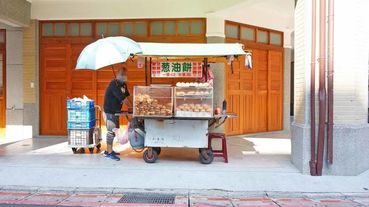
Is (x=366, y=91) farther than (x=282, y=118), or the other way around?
(x=282, y=118)

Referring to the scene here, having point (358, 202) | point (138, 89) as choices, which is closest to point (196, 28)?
point (138, 89)

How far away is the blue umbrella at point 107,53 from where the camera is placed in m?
7.48

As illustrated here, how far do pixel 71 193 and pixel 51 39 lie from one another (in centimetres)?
667

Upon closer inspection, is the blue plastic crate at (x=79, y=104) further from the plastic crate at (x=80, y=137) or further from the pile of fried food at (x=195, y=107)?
the pile of fried food at (x=195, y=107)

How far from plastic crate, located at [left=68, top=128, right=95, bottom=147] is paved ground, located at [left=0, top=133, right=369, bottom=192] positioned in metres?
0.28

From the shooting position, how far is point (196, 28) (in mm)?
11062

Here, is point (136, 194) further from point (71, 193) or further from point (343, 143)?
point (343, 143)

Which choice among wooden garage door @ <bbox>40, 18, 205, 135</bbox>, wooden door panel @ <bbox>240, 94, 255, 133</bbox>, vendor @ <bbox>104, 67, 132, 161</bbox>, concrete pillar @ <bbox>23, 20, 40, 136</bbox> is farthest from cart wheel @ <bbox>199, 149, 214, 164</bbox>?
concrete pillar @ <bbox>23, 20, 40, 136</bbox>

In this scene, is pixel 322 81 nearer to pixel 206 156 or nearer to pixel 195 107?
pixel 195 107

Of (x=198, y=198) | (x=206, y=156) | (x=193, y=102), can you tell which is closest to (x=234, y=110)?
(x=206, y=156)

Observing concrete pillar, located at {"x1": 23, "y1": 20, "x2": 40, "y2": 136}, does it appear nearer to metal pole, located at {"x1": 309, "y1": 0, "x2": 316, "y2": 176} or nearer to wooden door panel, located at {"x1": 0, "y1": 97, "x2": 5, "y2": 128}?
wooden door panel, located at {"x1": 0, "y1": 97, "x2": 5, "y2": 128}

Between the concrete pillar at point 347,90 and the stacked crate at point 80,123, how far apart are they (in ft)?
15.0

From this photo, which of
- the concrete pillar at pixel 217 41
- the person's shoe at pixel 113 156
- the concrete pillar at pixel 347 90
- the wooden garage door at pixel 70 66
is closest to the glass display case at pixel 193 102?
the person's shoe at pixel 113 156

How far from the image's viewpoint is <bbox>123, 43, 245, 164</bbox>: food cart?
7723 millimetres
